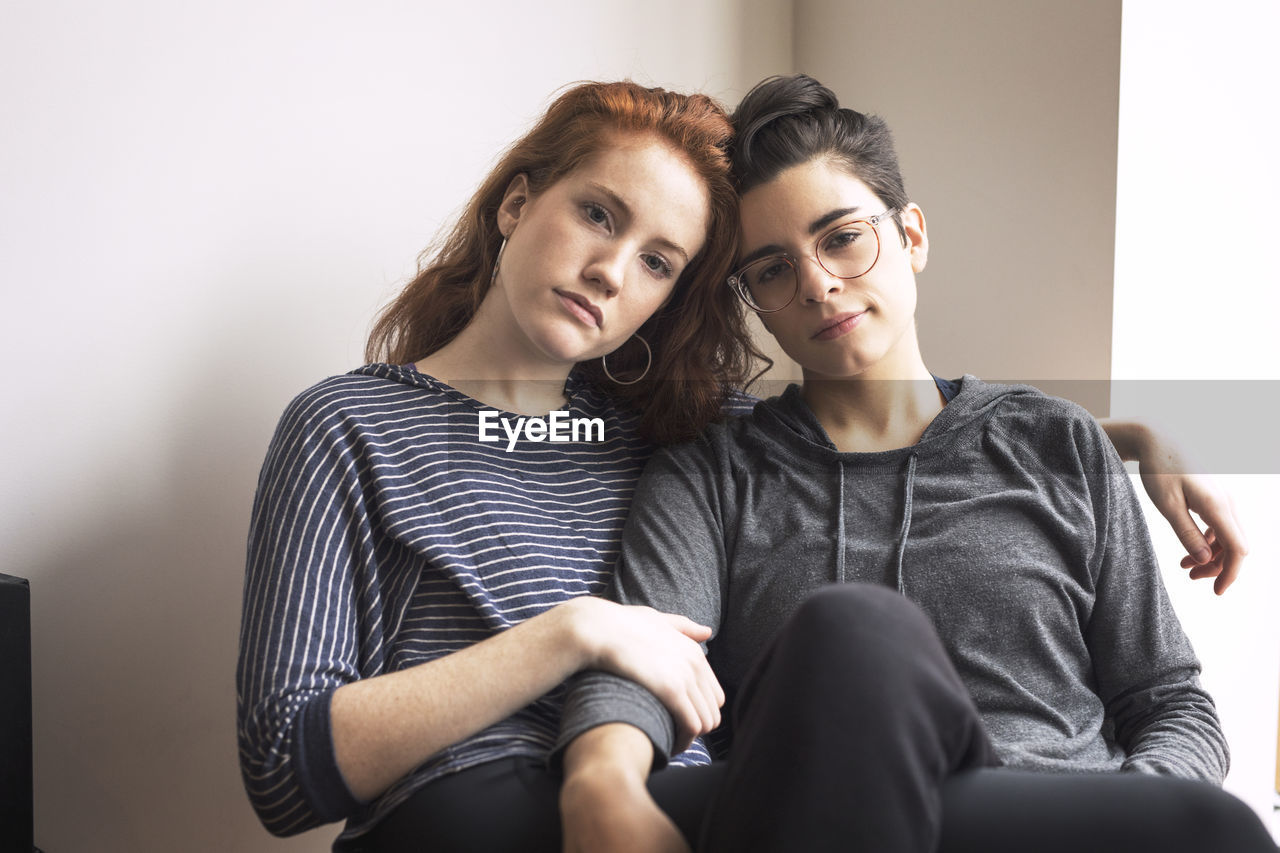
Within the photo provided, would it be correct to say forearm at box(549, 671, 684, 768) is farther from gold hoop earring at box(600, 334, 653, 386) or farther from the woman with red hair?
gold hoop earring at box(600, 334, 653, 386)

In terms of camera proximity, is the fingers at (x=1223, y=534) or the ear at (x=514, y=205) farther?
the ear at (x=514, y=205)

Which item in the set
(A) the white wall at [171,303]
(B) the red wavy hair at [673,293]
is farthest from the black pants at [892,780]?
(A) the white wall at [171,303]

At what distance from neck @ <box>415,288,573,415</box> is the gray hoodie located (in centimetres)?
18

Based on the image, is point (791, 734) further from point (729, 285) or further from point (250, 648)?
point (729, 285)

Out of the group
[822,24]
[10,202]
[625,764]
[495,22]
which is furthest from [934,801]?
[822,24]

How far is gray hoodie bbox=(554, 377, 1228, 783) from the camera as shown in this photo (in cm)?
106

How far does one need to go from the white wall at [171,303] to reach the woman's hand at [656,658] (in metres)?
0.71

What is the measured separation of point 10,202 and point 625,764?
39.5 inches

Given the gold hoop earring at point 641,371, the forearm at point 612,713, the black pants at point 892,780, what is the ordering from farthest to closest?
the gold hoop earring at point 641,371 → the forearm at point 612,713 → the black pants at point 892,780

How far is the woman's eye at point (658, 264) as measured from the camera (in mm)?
1204

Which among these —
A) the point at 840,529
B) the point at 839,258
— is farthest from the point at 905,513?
the point at 839,258

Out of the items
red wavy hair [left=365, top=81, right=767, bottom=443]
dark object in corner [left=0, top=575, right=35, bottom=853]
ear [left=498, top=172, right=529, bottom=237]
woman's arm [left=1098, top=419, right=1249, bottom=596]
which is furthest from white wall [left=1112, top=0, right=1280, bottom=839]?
dark object in corner [left=0, top=575, right=35, bottom=853]

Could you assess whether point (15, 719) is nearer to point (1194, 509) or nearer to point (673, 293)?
point (673, 293)

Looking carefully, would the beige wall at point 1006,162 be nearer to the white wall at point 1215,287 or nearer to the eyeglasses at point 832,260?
the white wall at point 1215,287
